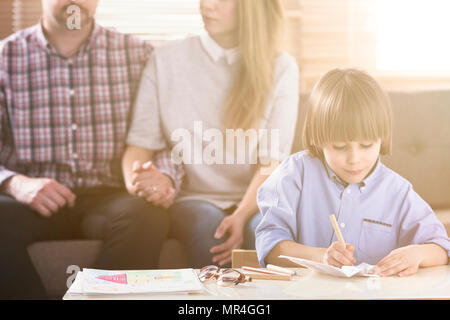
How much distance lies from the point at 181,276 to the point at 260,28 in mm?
615

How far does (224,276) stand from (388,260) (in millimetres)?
243

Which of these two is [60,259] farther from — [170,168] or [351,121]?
[351,121]

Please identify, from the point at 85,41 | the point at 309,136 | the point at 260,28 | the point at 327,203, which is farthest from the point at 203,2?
the point at 327,203

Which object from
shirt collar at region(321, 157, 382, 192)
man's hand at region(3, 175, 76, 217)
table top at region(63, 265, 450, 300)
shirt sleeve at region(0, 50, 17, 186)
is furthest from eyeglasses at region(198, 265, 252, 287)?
shirt sleeve at region(0, 50, 17, 186)

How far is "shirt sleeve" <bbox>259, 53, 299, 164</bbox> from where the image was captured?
1188mm

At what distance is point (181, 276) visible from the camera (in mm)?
798


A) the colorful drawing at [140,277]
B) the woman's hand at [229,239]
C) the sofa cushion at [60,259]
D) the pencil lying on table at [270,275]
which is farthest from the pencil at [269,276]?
the sofa cushion at [60,259]

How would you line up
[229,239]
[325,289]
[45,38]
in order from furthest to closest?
1. [45,38]
2. [229,239]
3. [325,289]

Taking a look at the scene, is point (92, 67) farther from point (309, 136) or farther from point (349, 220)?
point (349, 220)

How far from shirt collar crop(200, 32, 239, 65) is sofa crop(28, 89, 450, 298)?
17cm

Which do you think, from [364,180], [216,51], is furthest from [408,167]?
[216,51]

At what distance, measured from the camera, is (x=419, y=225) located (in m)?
0.95

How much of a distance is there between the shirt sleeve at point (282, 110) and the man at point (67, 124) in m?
0.21

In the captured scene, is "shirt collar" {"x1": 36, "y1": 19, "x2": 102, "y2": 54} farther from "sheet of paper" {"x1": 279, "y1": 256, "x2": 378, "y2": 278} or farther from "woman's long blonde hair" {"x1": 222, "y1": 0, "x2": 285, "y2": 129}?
"sheet of paper" {"x1": 279, "y1": 256, "x2": 378, "y2": 278}
